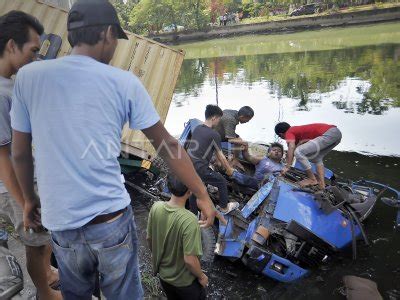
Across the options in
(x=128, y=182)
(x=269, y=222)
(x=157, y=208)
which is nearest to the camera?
(x=157, y=208)

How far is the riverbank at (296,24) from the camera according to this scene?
3569 centimetres

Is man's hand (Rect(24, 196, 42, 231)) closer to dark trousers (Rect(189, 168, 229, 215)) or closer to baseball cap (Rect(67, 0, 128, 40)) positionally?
baseball cap (Rect(67, 0, 128, 40))

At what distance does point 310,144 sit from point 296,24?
1484 inches

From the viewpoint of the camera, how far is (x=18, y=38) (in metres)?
2.30

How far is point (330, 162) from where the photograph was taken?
9367mm

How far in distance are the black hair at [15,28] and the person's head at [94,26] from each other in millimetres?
833

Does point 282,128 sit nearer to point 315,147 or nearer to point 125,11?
point 315,147

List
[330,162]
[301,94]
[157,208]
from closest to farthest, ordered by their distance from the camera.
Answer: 1. [157,208]
2. [330,162]
3. [301,94]

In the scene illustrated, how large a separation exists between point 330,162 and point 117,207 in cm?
854

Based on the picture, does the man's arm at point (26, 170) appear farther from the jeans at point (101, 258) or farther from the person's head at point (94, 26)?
the person's head at point (94, 26)

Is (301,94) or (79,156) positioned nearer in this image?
(79,156)

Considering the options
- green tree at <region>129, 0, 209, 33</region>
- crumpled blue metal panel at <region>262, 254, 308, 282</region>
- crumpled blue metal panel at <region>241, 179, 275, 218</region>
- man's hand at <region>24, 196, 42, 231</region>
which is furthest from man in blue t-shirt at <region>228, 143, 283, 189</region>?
green tree at <region>129, 0, 209, 33</region>

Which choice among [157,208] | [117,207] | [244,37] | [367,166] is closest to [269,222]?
[157,208]

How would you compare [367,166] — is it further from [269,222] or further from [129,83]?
[129,83]
